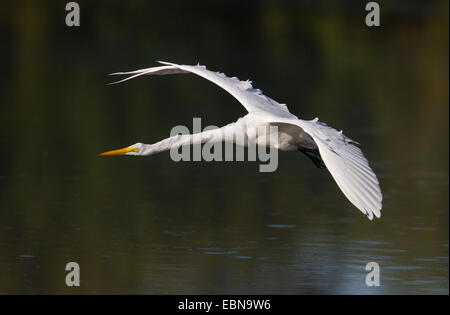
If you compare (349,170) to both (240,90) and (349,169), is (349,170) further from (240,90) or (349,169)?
(240,90)

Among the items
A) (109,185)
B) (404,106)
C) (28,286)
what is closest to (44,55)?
(404,106)

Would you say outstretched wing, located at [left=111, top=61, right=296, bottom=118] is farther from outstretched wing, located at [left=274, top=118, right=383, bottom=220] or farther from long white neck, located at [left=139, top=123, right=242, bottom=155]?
outstretched wing, located at [left=274, top=118, right=383, bottom=220]

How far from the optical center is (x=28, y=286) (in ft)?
39.9

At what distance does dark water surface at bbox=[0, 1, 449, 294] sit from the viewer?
43.0 ft

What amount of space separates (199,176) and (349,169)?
33.4 ft

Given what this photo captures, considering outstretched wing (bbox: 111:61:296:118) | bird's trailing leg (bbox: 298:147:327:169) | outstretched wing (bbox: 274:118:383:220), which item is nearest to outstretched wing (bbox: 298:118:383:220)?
outstretched wing (bbox: 274:118:383:220)

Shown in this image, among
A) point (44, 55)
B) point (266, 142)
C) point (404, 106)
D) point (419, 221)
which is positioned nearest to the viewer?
point (266, 142)

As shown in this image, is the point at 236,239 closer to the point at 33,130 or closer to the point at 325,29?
the point at 33,130

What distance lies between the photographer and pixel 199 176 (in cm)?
1898

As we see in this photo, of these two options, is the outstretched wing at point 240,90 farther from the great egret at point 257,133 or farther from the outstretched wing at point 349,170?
the outstretched wing at point 349,170

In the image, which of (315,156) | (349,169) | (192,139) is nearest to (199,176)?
(315,156)

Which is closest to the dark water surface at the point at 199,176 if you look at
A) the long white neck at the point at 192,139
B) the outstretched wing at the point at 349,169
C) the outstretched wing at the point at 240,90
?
the long white neck at the point at 192,139

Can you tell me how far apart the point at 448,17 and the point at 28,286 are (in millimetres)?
35773

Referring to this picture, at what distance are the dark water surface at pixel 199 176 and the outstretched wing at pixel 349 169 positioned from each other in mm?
3072
